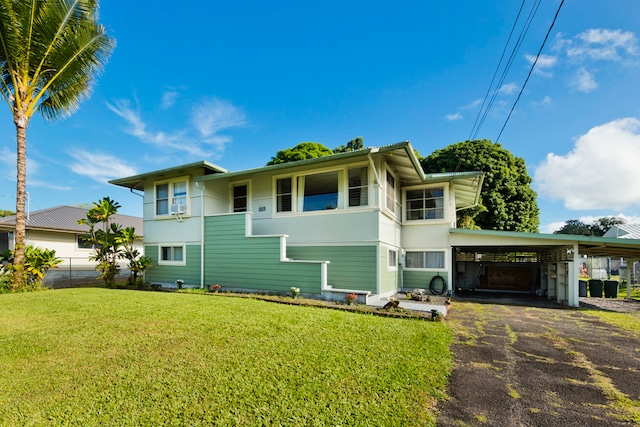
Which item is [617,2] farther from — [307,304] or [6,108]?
[6,108]

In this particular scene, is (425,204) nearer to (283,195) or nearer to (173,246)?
(283,195)

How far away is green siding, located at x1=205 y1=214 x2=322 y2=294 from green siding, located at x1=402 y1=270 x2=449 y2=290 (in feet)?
14.2

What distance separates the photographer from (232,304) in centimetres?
728

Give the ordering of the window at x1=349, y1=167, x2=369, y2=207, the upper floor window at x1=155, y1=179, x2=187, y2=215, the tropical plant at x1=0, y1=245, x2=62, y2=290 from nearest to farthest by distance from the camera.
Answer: the window at x1=349, y1=167, x2=369, y2=207 < the tropical plant at x1=0, y1=245, x2=62, y2=290 < the upper floor window at x1=155, y1=179, x2=187, y2=215

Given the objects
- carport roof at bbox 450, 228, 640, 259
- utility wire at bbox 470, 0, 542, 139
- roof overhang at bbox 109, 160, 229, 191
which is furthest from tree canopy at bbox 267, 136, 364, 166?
carport roof at bbox 450, 228, 640, 259

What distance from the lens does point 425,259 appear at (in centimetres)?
1119

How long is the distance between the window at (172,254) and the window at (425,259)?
8.60 meters

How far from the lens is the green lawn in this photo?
104 inches

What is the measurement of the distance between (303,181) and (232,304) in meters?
4.42

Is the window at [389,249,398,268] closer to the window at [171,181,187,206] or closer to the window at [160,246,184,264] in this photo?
the window at [160,246,184,264]

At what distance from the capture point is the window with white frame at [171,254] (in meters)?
11.3

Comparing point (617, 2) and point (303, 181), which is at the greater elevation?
point (617, 2)

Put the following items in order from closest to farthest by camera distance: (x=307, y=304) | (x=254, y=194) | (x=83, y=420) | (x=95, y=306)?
(x=83, y=420) → (x=95, y=306) → (x=307, y=304) → (x=254, y=194)

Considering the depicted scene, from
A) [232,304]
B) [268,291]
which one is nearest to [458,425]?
[232,304]
